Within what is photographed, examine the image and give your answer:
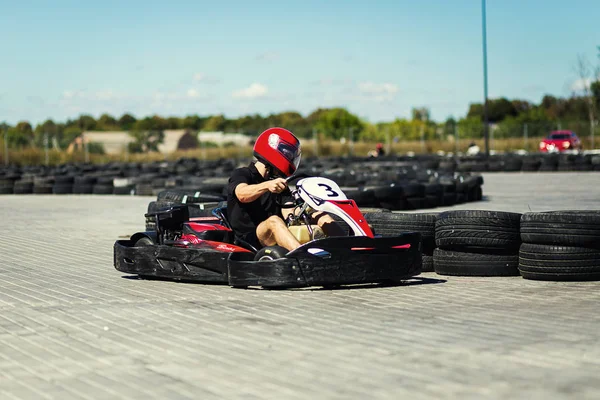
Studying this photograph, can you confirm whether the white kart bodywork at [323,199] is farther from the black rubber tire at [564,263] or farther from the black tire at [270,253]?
the black rubber tire at [564,263]

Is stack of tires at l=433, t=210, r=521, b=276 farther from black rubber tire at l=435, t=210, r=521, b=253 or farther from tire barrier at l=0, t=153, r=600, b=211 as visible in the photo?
tire barrier at l=0, t=153, r=600, b=211

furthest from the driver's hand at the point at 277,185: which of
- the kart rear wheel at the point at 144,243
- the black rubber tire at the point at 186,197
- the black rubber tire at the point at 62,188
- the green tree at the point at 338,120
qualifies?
the green tree at the point at 338,120

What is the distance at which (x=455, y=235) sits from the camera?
283 inches

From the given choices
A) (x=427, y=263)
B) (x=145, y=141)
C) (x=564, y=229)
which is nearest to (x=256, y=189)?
(x=427, y=263)

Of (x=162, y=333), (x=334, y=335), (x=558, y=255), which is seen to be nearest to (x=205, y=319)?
(x=162, y=333)

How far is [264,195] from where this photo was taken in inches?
273

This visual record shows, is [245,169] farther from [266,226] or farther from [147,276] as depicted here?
[147,276]

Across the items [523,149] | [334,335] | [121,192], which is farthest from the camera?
[523,149]

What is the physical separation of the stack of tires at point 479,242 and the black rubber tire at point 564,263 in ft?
0.86

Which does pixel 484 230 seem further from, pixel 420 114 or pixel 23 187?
pixel 420 114

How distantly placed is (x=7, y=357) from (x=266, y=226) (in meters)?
2.64

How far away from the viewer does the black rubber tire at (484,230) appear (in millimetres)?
7051

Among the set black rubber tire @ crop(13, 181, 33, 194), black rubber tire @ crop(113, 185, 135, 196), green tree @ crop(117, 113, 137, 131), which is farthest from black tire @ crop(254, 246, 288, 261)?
green tree @ crop(117, 113, 137, 131)

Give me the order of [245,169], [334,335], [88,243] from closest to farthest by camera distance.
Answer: [334,335] → [245,169] → [88,243]
